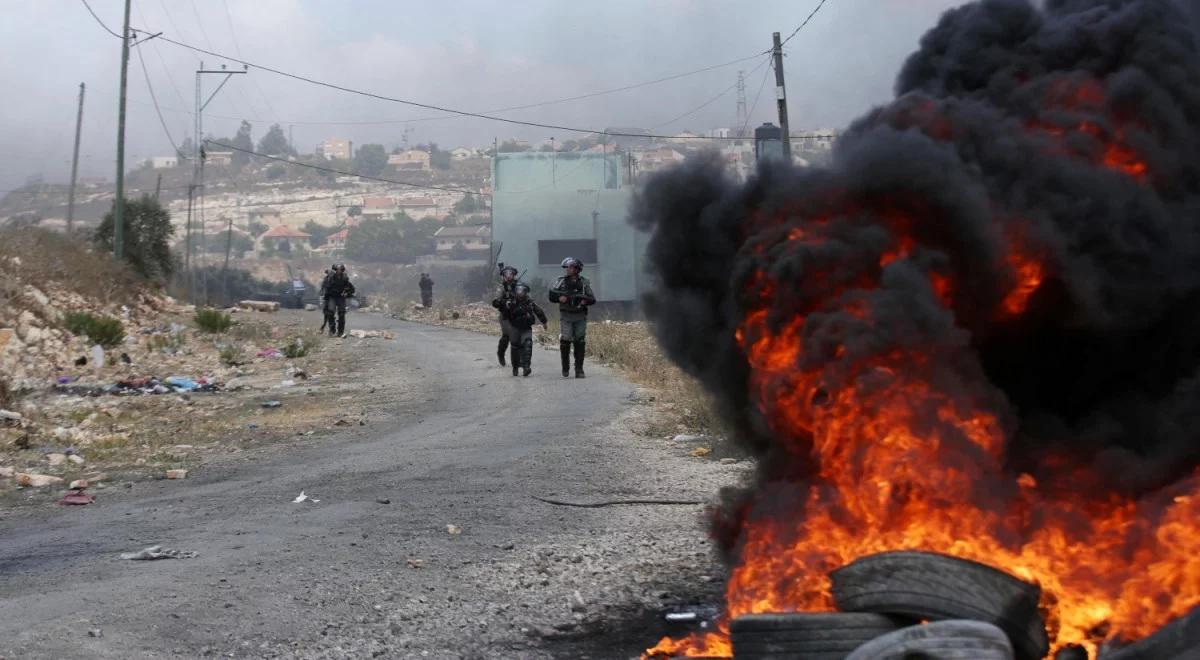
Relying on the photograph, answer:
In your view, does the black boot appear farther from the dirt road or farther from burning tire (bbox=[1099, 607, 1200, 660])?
burning tire (bbox=[1099, 607, 1200, 660])

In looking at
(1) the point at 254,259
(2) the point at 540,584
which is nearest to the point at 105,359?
(2) the point at 540,584

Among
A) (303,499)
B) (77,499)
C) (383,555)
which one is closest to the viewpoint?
(383,555)

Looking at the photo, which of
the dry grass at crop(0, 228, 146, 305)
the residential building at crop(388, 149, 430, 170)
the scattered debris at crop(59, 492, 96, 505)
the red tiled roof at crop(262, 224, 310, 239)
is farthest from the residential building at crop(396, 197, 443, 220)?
the scattered debris at crop(59, 492, 96, 505)

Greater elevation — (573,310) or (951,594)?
(573,310)

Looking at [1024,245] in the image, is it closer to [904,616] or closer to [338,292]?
[904,616]

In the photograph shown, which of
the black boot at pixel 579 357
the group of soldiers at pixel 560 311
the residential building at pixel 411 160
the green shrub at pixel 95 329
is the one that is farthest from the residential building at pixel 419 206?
the black boot at pixel 579 357

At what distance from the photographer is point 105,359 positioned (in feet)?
70.0

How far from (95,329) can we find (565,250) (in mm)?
31417

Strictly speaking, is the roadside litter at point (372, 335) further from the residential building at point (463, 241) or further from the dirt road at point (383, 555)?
the residential building at point (463, 241)

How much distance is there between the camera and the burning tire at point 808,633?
446 cm

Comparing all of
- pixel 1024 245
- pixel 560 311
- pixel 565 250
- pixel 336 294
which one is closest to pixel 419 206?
pixel 565 250

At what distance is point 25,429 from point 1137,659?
12.5 meters

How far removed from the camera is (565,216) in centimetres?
5172

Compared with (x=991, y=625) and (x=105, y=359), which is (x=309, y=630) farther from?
(x=105, y=359)
